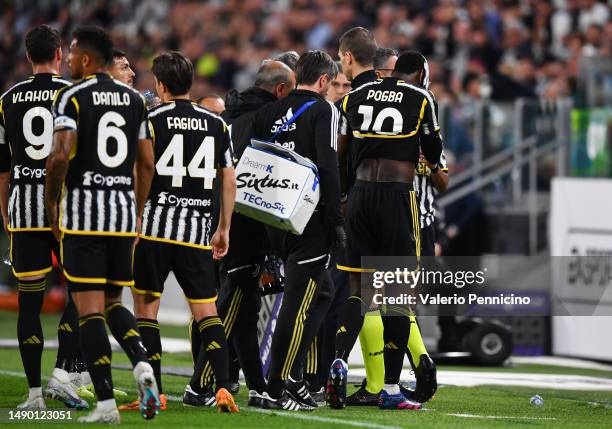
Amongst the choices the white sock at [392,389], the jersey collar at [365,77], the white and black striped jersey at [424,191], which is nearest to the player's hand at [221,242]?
the white sock at [392,389]

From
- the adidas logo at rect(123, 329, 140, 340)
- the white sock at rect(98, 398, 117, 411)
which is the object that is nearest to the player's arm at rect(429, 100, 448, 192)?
the adidas logo at rect(123, 329, 140, 340)

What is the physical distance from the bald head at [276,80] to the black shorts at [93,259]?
196cm

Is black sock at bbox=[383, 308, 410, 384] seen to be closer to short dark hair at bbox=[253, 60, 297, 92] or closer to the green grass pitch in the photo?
the green grass pitch

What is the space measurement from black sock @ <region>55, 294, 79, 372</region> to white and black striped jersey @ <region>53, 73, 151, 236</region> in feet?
5.03

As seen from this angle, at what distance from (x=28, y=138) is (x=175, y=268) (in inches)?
47.7

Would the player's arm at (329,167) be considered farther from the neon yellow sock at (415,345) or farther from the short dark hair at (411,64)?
the neon yellow sock at (415,345)

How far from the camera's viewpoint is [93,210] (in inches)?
291

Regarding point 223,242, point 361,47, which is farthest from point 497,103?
point 223,242

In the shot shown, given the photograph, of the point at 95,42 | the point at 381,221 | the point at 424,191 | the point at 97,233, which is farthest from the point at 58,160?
the point at 424,191

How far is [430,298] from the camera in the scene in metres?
12.7

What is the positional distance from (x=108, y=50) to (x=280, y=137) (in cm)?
146

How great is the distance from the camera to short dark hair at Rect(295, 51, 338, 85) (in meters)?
8.55

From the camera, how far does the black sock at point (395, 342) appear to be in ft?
28.8

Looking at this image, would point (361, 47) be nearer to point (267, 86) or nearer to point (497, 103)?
point (267, 86)
